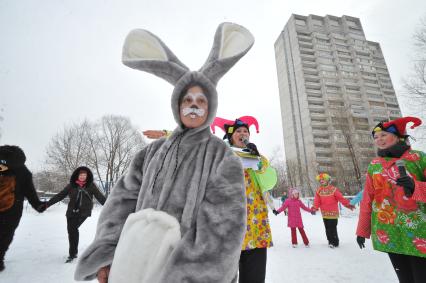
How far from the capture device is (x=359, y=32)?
74438mm

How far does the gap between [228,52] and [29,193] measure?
4990mm

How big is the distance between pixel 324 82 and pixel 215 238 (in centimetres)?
7489

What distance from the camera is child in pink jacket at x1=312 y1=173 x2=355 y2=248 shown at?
6008mm

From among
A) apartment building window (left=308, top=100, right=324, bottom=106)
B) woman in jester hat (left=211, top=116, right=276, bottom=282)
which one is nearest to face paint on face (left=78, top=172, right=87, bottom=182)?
woman in jester hat (left=211, top=116, right=276, bottom=282)

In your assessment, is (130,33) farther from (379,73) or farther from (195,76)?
(379,73)

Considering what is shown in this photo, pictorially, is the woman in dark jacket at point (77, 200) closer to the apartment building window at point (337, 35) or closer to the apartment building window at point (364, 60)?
the apartment building window at point (337, 35)

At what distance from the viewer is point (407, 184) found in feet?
7.06

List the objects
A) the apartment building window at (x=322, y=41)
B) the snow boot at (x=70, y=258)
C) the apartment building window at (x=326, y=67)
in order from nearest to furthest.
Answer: the snow boot at (x=70, y=258) < the apartment building window at (x=326, y=67) < the apartment building window at (x=322, y=41)

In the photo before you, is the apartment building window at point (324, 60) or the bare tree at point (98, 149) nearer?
the bare tree at point (98, 149)

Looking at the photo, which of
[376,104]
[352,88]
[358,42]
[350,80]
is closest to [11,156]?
[352,88]

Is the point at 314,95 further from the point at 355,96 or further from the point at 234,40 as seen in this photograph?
the point at 234,40

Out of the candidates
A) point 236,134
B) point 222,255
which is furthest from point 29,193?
point 222,255

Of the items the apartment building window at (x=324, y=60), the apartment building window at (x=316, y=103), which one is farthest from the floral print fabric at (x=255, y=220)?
the apartment building window at (x=324, y=60)

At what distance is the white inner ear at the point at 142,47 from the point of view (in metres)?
1.64
